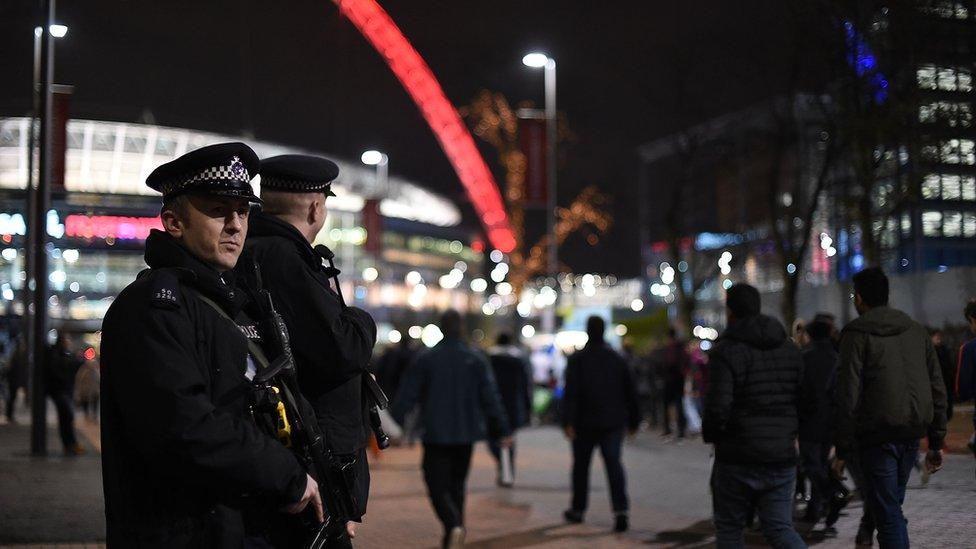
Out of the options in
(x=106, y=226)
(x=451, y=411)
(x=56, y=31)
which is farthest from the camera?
(x=106, y=226)

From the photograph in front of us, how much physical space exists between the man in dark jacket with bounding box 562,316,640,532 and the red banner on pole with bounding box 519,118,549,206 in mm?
17802

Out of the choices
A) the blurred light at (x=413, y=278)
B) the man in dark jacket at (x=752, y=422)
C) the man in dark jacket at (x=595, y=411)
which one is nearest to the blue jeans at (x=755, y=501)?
the man in dark jacket at (x=752, y=422)

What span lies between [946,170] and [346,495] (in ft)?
16.0

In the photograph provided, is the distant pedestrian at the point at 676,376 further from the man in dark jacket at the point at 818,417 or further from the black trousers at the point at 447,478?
the black trousers at the point at 447,478

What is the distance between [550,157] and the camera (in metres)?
30.0

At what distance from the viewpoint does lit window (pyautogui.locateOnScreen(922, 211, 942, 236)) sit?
701 centimetres

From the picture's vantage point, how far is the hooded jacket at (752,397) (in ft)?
20.3

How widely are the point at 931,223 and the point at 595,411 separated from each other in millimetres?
4152

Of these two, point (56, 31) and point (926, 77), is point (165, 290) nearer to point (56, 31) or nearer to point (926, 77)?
point (926, 77)

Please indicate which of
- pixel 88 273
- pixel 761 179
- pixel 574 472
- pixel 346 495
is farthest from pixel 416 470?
pixel 88 273

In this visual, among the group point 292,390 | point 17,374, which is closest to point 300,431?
point 292,390

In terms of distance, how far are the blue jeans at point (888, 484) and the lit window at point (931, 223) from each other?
1683mm

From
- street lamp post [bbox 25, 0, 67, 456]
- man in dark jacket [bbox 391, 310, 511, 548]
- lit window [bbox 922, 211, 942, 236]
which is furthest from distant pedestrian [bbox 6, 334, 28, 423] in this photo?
lit window [bbox 922, 211, 942, 236]

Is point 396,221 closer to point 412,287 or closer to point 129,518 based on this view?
point 412,287
